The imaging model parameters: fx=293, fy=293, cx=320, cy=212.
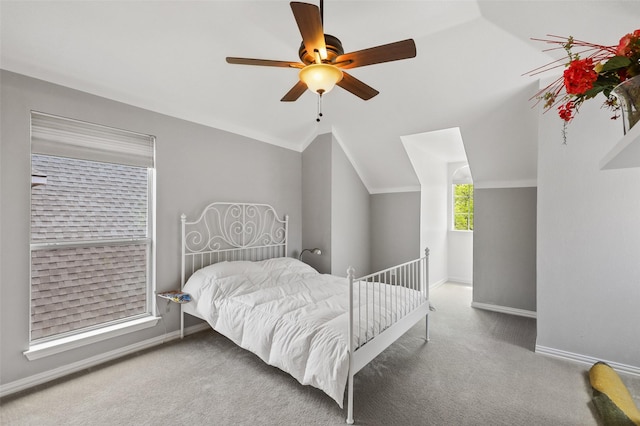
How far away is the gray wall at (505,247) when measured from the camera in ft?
13.0

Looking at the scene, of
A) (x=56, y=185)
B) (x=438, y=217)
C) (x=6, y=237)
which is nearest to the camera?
(x=6, y=237)

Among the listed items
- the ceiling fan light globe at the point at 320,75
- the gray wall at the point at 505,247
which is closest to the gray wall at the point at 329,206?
the gray wall at the point at 505,247

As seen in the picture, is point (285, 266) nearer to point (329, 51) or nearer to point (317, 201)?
point (317, 201)

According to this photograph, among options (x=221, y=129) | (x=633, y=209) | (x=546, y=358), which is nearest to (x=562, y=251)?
(x=633, y=209)

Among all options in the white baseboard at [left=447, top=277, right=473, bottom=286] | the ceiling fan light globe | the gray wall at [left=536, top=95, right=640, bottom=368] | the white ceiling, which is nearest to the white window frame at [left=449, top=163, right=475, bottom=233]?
the white baseboard at [left=447, top=277, right=473, bottom=286]

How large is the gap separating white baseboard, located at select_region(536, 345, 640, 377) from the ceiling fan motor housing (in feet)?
10.6

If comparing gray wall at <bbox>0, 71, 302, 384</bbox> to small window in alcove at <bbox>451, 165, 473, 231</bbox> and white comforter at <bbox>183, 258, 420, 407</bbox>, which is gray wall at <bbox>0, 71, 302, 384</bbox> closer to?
white comforter at <bbox>183, 258, 420, 407</bbox>

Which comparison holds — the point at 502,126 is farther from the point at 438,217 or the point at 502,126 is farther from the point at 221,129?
the point at 221,129

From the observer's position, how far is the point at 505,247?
4125mm

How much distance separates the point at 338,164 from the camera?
173 inches

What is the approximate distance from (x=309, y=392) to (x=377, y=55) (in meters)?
2.34

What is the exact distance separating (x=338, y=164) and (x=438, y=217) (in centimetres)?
229

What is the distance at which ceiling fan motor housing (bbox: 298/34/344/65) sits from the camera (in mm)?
1669

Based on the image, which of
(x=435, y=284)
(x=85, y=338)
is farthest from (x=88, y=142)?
(x=435, y=284)
